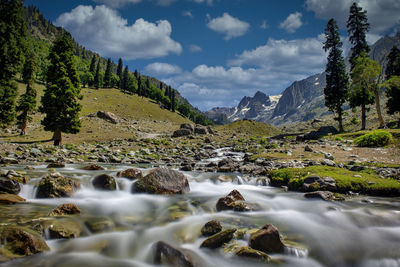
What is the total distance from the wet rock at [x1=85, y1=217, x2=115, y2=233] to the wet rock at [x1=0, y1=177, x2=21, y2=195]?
4.47 meters

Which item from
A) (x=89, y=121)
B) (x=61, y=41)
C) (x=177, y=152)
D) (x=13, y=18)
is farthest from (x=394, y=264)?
(x=89, y=121)

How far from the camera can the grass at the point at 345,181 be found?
10.0 metres

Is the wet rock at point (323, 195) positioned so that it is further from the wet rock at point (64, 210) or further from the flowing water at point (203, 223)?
the wet rock at point (64, 210)

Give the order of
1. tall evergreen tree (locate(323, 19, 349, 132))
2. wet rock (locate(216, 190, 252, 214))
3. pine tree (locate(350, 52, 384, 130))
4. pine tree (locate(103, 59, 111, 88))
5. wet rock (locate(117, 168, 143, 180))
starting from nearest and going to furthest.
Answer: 1. wet rock (locate(216, 190, 252, 214))
2. wet rock (locate(117, 168, 143, 180))
3. pine tree (locate(350, 52, 384, 130))
4. tall evergreen tree (locate(323, 19, 349, 132))
5. pine tree (locate(103, 59, 111, 88))

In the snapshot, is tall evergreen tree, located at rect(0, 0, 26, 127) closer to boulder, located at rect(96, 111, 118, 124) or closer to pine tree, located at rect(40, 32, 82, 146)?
pine tree, located at rect(40, 32, 82, 146)

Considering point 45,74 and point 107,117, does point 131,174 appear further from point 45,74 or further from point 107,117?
point 107,117

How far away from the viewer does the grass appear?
32.8 ft

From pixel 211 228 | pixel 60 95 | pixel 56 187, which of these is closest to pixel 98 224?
pixel 211 228

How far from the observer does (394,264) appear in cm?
550

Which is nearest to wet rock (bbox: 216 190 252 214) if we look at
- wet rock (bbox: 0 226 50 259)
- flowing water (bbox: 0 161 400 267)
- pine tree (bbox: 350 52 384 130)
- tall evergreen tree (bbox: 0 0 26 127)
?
flowing water (bbox: 0 161 400 267)

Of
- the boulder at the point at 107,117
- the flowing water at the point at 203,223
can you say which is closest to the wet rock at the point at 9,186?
Result: the flowing water at the point at 203,223

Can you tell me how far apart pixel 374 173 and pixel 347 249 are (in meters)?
8.52

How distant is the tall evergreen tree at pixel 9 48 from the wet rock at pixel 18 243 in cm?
2364

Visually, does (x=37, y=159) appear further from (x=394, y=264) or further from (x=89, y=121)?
(x=89, y=121)
